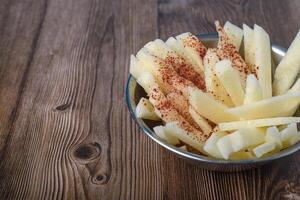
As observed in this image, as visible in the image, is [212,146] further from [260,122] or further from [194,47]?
[194,47]

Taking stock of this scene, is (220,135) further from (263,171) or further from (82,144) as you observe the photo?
(82,144)

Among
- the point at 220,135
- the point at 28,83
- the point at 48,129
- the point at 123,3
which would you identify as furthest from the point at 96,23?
the point at 220,135

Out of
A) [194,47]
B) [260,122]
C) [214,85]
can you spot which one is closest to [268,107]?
[260,122]

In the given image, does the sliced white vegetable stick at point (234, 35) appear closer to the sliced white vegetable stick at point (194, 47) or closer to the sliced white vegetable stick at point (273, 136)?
the sliced white vegetable stick at point (194, 47)

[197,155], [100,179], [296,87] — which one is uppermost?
[296,87]

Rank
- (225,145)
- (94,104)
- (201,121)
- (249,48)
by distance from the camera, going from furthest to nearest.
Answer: (94,104), (249,48), (201,121), (225,145)

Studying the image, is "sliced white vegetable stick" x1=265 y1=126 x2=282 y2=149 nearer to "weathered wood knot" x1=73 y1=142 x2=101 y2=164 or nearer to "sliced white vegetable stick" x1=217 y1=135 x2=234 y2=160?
"sliced white vegetable stick" x1=217 y1=135 x2=234 y2=160
